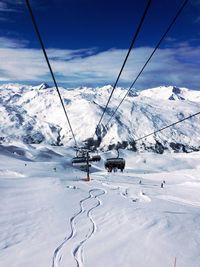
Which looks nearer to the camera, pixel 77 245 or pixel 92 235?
pixel 77 245

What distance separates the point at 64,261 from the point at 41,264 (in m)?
0.66

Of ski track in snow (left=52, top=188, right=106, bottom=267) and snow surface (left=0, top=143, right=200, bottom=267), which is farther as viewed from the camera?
snow surface (left=0, top=143, right=200, bottom=267)

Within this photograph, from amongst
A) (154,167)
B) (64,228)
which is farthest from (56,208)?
(154,167)

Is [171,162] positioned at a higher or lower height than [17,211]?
higher

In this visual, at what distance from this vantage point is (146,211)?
19.4m

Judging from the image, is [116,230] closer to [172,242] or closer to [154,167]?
[172,242]

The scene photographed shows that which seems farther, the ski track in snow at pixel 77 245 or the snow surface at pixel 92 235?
the snow surface at pixel 92 235

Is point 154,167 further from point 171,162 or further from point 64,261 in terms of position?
point 64,261

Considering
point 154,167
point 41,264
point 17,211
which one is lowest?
point 41,264

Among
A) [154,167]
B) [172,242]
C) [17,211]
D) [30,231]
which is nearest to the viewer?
[172,242]

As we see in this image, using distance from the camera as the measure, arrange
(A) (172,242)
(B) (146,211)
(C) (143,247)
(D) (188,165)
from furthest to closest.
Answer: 1. (D) (188,165)
2. (B) (146,211)
3. (A) (172,242)
4. (C) (143,247)

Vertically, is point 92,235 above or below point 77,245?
above

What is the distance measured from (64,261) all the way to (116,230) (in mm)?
4329

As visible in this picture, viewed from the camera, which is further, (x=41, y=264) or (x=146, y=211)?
(x=146, y=211)
